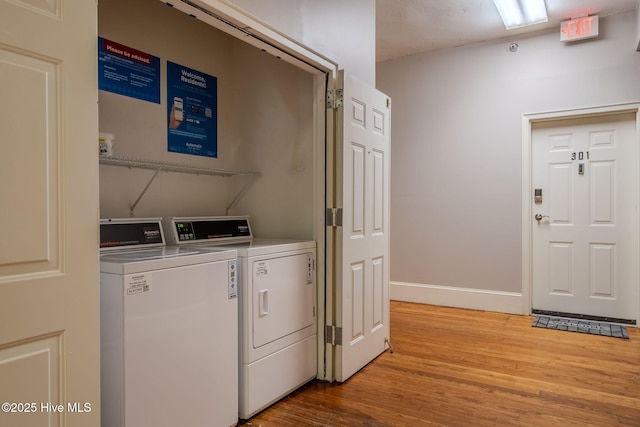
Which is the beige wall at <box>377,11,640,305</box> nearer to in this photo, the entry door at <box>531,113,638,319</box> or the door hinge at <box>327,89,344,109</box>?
the entry door at <box>531,113,638,319</box>

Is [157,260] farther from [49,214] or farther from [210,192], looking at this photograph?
[210,192]

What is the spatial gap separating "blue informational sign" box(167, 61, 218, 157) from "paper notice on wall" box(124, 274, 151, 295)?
1250mm

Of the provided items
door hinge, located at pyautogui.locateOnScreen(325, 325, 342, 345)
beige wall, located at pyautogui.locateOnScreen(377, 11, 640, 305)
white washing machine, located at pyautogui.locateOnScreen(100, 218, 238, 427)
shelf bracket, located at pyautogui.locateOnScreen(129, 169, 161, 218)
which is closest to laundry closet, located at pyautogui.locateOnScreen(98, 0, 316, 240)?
shelf bracket, located at pyautogui.locateOnScreen(129, 169, 161, 218)

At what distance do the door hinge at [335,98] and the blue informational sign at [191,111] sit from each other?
891 millimetres

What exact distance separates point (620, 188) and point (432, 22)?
2.35m

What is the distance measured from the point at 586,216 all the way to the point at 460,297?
1.46 metres

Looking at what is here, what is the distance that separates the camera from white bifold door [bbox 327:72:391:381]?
2627mm

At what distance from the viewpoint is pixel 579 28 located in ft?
12.6

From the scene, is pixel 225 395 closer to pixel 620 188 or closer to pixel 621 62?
pixel 620 188

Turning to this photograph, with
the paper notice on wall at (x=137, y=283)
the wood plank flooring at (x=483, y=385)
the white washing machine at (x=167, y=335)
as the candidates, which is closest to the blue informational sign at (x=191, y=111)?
the white washing machine at (x=167, y=335)

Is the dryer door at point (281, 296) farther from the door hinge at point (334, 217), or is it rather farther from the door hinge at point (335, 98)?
the door hinge at point (335, 98)

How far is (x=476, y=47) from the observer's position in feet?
14.5

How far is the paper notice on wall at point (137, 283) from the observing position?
5.21 feet

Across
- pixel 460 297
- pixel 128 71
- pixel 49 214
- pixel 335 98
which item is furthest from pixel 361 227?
pixel 460 297
